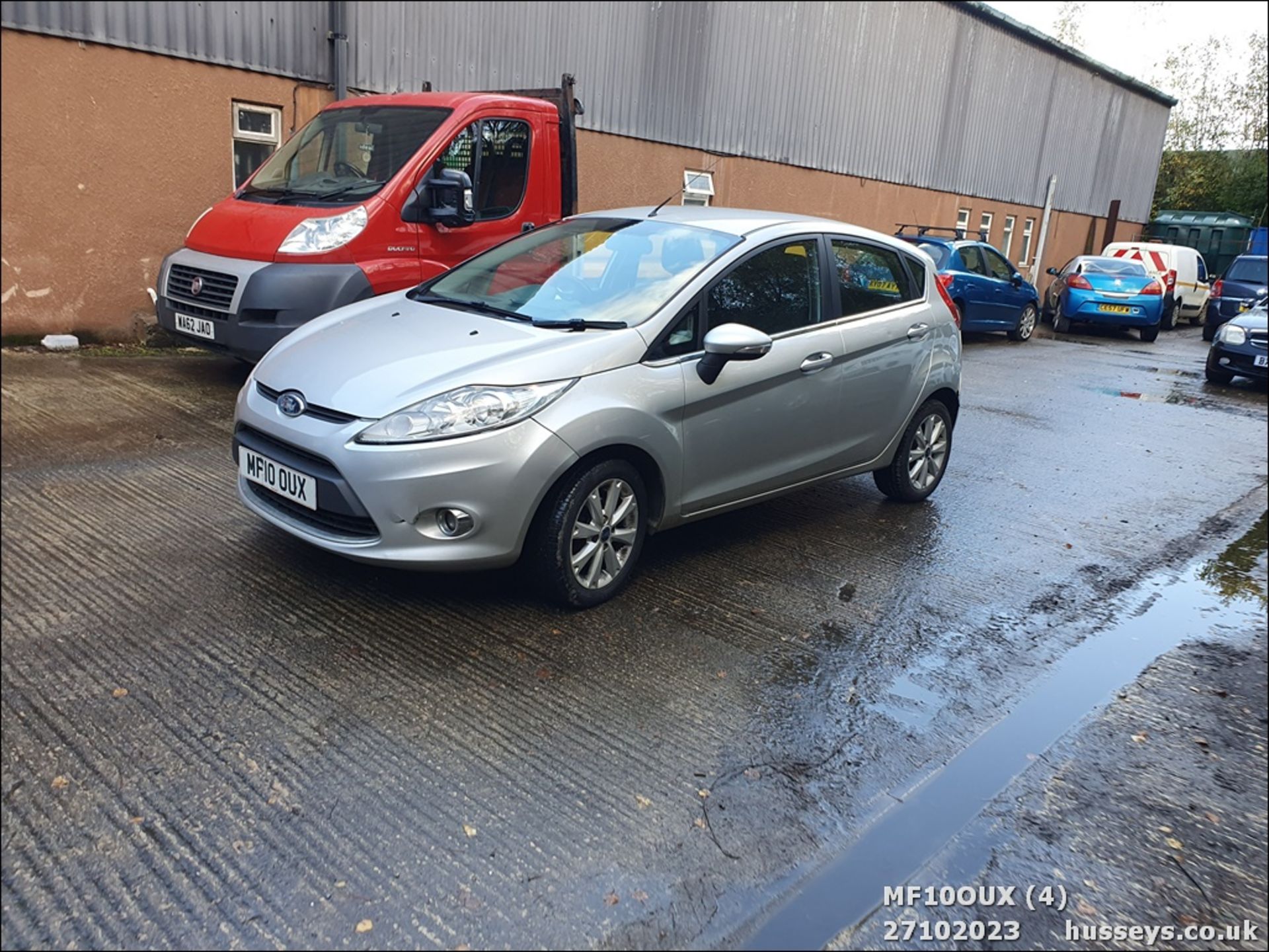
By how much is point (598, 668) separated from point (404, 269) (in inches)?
164

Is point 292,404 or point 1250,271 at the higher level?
point 1250,271

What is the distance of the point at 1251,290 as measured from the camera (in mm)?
19688

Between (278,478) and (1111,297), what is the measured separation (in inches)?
710

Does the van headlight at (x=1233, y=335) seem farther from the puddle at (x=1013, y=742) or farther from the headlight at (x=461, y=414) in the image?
the headlight at (x=461, y=414)

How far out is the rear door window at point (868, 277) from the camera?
526 centimetres

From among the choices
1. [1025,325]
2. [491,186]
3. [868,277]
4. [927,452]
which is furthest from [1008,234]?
[868,277]

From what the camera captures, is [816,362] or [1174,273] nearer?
[816,362]

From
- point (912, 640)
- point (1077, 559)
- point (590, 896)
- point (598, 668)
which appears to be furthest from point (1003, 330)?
point (590, 896)

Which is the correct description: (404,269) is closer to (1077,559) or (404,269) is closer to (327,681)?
(327,681)

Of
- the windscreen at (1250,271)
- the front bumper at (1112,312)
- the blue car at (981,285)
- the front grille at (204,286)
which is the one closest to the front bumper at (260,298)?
the front grille at (204,286)

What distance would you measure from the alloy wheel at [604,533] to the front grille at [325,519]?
31.5 inches

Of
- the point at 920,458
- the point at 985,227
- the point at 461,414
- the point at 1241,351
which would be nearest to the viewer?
the point at 461,414

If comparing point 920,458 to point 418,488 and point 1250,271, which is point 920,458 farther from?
point 1250,271

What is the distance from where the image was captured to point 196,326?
6.70 metres
